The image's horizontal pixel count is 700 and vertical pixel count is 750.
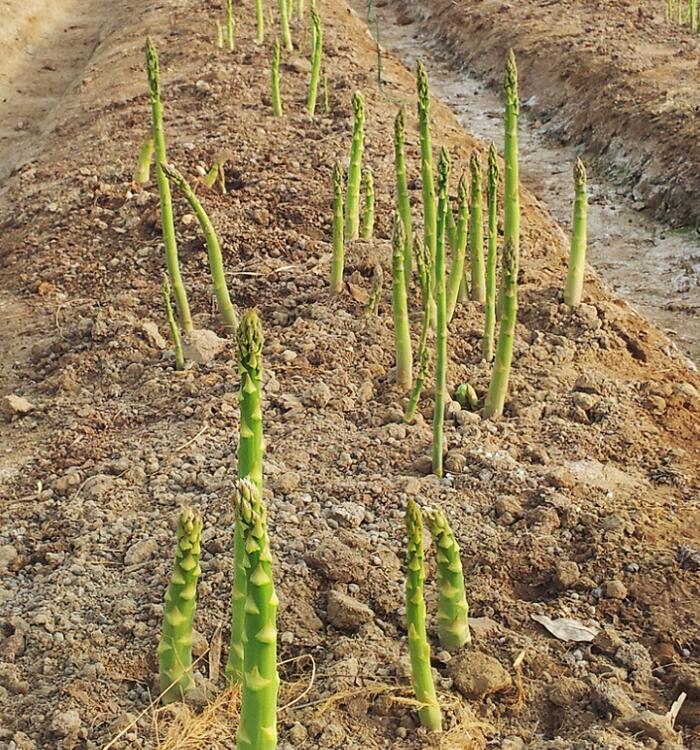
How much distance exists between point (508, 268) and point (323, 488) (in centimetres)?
93

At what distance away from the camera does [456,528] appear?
3.04 metres

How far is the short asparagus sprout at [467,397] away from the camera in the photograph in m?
3.66

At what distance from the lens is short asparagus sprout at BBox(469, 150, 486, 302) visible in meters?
3.73

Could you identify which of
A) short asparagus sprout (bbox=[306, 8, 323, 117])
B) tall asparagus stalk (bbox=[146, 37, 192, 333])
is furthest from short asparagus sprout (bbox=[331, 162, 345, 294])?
short asparagus sprout (bbox=[306, 8, 323, 117])

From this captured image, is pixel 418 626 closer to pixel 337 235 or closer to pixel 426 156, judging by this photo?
pixel 426 156

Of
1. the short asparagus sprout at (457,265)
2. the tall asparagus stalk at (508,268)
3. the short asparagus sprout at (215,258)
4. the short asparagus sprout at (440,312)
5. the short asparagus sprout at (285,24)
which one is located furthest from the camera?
the short asparagus sprout at (285,24)

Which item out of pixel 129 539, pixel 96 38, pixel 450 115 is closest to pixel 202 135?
pixel 450 115

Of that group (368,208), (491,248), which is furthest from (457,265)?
(368,208)

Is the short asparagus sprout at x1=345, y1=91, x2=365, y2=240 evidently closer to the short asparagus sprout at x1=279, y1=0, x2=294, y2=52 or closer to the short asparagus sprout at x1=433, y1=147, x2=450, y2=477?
the short asparagus sprout at x1=433, y1=147, x2=450, y2=477

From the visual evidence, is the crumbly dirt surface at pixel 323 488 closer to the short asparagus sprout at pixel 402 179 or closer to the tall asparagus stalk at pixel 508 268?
the tall asparagus stalk at pixel 508 268

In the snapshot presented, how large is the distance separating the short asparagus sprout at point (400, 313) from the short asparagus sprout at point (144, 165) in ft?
7.77

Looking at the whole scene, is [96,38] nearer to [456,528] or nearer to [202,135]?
[202,135]

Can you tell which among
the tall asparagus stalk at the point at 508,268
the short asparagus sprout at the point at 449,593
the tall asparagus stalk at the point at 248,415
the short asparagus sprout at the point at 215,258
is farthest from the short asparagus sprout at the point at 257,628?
the short asparagus sprout at the point at 215,258

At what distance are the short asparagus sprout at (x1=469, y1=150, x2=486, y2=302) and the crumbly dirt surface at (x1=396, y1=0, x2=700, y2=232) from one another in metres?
2.51
